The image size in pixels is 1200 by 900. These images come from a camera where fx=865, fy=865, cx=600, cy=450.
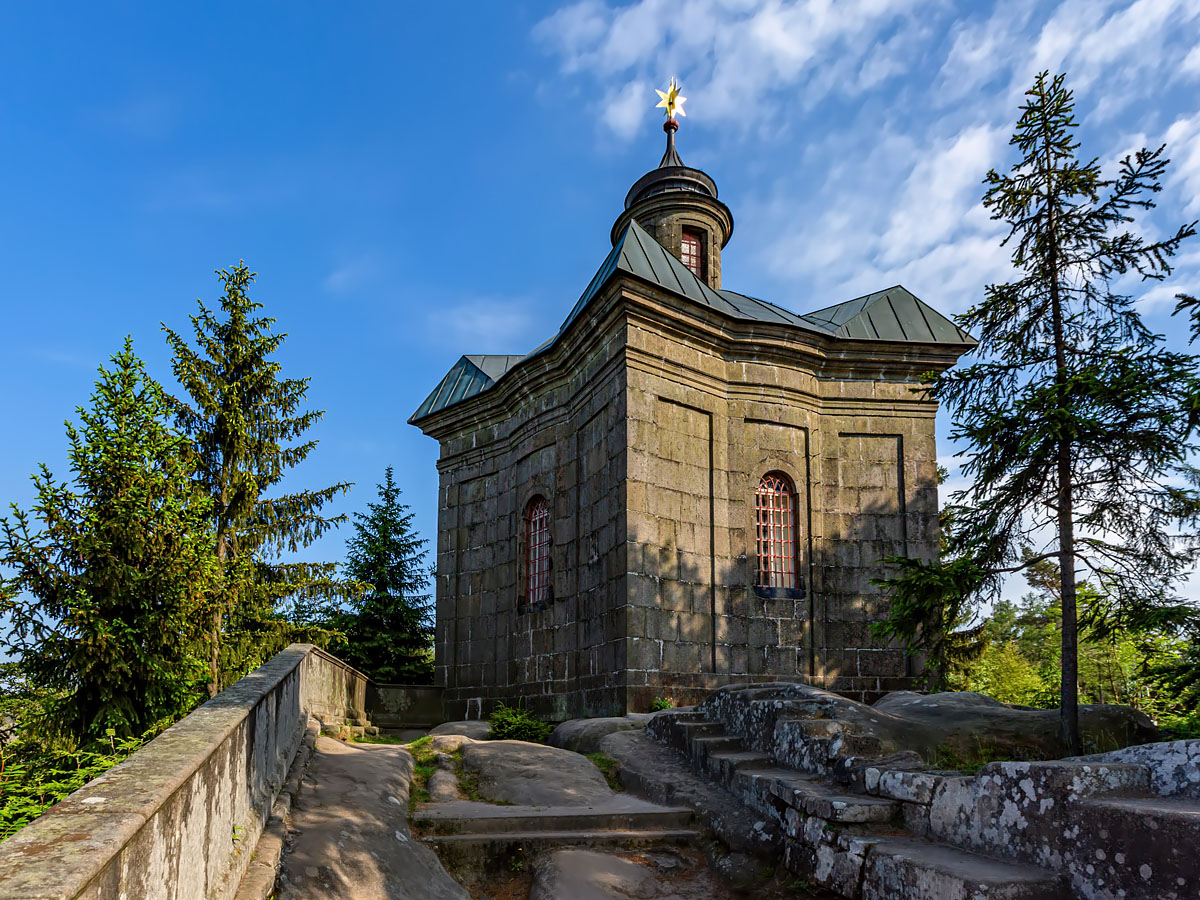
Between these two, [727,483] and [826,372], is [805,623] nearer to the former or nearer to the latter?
[727,483]

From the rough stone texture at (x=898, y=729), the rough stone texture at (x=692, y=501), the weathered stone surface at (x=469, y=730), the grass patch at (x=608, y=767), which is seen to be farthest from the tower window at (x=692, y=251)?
the grass patch at (x=608, y=767)

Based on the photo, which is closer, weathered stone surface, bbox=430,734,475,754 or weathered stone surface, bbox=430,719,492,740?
weathered stone surface, bbox=430,734,475,754

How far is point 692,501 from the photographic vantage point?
14.4 meters

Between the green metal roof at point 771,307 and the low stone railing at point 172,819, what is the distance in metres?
9.99

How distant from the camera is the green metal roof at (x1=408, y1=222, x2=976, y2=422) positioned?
15148 millimetres

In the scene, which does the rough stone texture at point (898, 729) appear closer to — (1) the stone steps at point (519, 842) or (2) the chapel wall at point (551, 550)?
(1) the stone steps at point (519, 842)

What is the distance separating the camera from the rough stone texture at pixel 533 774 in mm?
7766

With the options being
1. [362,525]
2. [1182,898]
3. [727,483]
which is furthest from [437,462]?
[1182,898]

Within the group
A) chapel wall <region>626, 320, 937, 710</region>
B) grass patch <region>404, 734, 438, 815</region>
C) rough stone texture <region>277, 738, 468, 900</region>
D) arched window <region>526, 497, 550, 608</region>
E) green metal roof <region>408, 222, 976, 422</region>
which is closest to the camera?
rough stone texture <region>277, 738, 468, 900</region>

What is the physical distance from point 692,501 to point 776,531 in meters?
1.98

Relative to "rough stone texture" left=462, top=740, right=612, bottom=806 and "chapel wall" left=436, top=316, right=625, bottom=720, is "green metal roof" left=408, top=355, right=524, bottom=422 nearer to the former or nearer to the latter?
"chapel wall" left=436, top=316, right=625, bottom=720

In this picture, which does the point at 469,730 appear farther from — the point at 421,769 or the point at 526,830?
the point at 526,830

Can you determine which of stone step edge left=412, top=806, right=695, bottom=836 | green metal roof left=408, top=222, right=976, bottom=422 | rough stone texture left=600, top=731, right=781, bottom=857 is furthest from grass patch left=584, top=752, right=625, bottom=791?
green metal roof left=408, top=222, right=976, bottom=422

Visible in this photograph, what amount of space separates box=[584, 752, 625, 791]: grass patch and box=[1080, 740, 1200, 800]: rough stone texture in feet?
17.2
